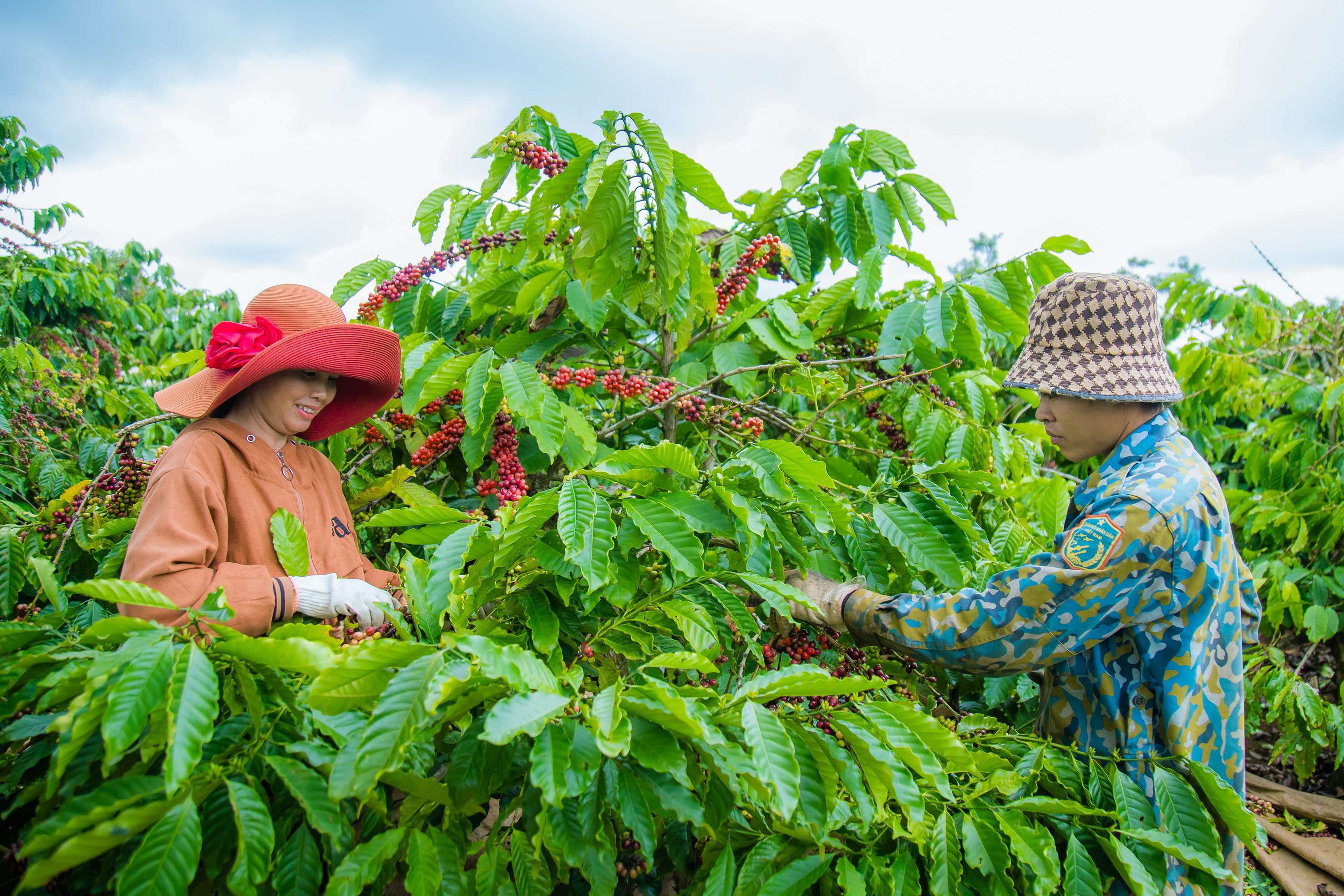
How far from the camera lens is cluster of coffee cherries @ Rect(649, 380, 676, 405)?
208 cm

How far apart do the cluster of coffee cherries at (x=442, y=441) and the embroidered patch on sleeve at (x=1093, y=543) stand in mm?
1548

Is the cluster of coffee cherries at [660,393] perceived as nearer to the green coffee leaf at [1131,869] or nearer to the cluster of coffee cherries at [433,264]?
the cluster of coffee cherries at [433,264]

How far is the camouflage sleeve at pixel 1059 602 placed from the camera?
4.00 feet

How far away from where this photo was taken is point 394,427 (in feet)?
7.40

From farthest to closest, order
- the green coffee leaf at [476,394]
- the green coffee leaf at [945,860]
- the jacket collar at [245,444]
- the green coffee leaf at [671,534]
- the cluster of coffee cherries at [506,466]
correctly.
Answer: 1. the cluster of coffee cherries at [506,466]
2. the green coffee leaf at [476,394]
3. the jacket collar at [245,444]
4. the green coffee leaf at [671,534]
5. the green coffee leaf at [945,860]

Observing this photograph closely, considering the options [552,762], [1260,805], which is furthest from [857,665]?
[1260,805]

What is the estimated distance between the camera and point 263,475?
1.55 meters

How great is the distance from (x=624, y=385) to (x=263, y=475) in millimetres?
899

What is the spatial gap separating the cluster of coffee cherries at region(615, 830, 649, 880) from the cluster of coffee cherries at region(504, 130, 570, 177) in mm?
1543

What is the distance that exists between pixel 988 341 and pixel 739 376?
77 cm

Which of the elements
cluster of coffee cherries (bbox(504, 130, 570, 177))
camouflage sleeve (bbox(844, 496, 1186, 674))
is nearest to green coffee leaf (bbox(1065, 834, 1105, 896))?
camouflage sleeve (bbox(844, 496, 1186, 674))

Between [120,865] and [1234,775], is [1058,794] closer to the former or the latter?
[1234,775]

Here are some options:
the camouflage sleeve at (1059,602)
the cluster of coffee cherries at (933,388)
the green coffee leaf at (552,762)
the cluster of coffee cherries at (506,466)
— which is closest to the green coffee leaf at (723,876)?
the green coffee leaf at (552,762)

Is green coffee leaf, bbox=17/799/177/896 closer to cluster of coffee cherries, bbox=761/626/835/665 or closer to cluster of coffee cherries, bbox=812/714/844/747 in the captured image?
cluster of coffee cherries, bbox=812/714/844/747
